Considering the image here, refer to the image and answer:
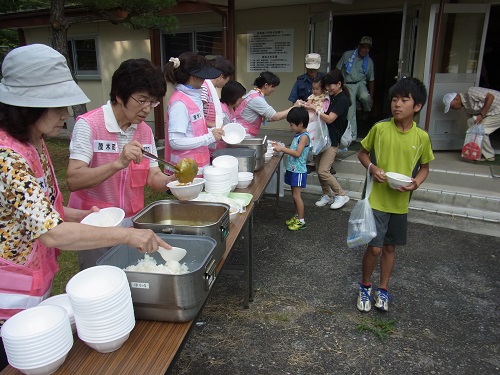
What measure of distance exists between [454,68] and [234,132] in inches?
182

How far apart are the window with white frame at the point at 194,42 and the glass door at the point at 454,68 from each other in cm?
433

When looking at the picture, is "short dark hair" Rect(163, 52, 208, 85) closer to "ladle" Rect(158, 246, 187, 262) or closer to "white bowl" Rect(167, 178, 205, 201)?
"white bowl" Rect(167, 178, 205, 201)

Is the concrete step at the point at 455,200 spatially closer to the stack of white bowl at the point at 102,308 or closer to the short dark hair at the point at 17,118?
the stack of white bowl at the point at 102,308

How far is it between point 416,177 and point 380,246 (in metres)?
0.55

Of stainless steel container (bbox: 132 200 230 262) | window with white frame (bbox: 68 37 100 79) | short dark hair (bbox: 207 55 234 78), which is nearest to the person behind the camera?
stainless steel container (bbox: 132 200 230 262)

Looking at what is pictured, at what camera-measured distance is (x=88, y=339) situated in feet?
3.84

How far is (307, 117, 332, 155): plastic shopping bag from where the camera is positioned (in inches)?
186

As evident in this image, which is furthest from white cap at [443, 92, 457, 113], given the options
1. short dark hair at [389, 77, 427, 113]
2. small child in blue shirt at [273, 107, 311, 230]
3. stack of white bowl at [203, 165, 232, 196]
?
stack of white bowl at [203, 165, 232, 196]

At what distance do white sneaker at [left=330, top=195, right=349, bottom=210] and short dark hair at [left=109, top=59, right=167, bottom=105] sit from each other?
3613mm

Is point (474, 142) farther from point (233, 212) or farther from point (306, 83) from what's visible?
point (233, 212)

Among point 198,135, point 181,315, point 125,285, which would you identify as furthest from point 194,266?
point 198,135

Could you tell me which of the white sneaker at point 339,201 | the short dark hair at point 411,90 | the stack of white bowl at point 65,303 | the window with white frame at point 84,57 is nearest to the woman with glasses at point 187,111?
the short dark hair at point 411,90

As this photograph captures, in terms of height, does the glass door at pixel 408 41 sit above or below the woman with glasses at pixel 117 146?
above

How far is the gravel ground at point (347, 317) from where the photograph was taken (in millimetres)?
2447
